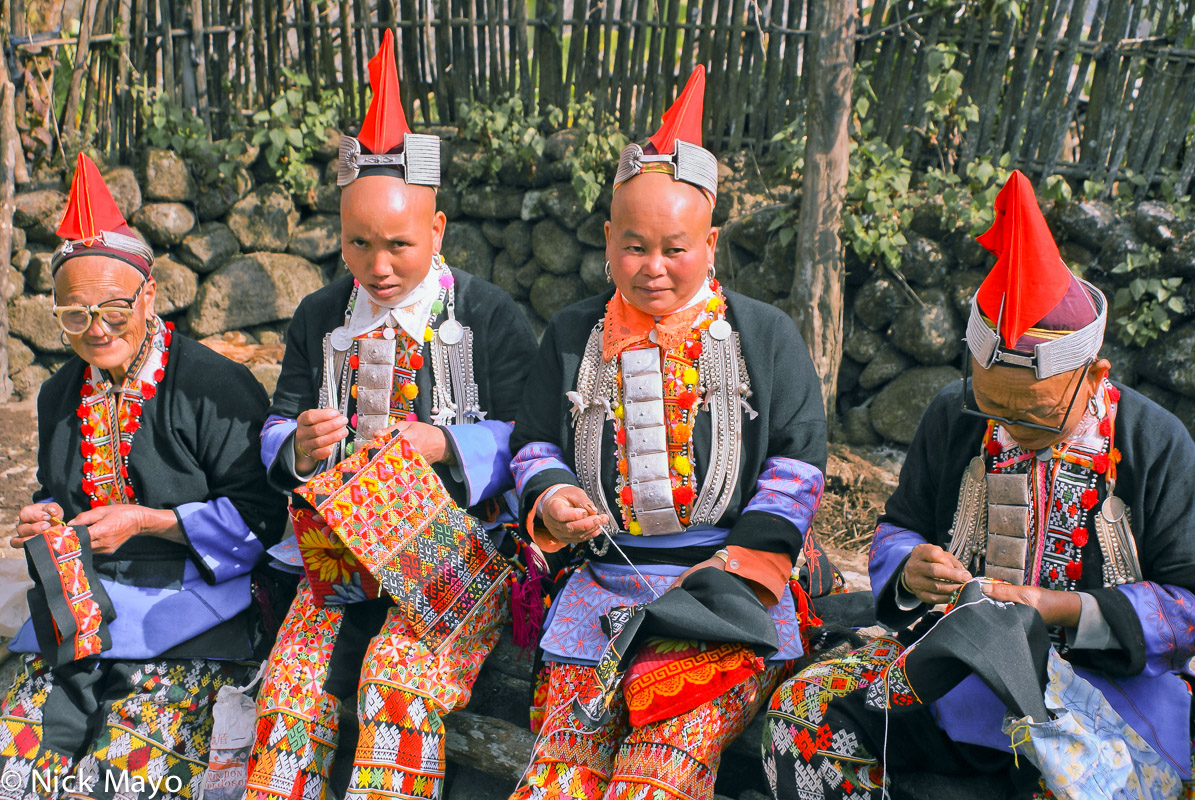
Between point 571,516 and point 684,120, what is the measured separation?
1107 mm

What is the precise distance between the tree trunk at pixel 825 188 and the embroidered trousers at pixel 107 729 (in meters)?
3.11

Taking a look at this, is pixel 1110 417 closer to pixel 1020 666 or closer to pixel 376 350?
pixel 1020 666

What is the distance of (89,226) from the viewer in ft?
9.36

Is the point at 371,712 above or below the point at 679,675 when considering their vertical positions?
below

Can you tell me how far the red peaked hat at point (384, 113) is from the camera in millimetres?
2832

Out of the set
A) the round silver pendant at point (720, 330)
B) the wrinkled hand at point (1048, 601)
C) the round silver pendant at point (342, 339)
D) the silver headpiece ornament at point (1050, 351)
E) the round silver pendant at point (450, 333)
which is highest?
the silver headpiece ornament at point (1050, 351)

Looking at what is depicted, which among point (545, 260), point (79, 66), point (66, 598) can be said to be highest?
point (79, 66)

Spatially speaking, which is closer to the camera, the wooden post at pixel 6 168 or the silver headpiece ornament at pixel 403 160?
the silver headpiece ornament at pixel 403 160

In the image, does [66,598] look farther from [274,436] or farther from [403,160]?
[403,160]

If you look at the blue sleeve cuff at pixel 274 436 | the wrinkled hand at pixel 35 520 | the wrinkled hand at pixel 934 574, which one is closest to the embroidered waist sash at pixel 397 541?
the blue sleeve cuff at pixel 274 436

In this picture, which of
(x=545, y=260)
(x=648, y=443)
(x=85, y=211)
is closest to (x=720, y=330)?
(x=648, y=443)

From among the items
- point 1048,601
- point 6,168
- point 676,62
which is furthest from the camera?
point 6,168

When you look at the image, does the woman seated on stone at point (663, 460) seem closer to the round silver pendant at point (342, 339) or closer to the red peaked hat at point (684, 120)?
the red peaked hat at point (684, 120)

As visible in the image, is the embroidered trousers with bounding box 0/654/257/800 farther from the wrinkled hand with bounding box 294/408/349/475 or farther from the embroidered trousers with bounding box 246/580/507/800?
the wrinkled hand with bounding box 294/408/349/475
